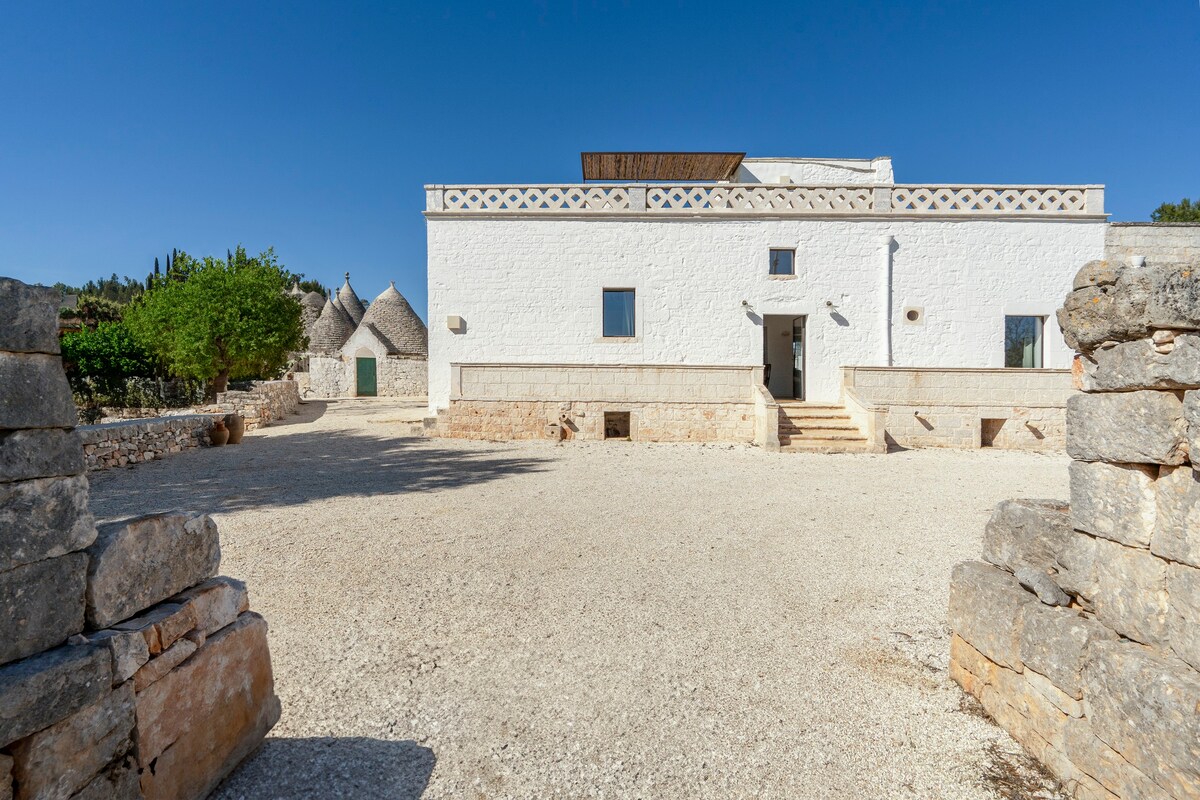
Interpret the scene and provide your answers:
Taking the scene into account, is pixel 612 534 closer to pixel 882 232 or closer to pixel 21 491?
pixel 21 491

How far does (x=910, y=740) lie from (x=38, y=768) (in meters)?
3.44

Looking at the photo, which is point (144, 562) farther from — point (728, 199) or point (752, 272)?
point (728, 199)

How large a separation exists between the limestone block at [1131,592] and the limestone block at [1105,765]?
1.43ft

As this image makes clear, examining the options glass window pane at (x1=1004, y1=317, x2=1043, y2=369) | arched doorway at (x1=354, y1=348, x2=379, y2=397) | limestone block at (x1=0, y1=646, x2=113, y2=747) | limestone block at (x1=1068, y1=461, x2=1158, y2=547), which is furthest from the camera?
arched doorway at (x1=354, y1=348, x2=379, y2=397)

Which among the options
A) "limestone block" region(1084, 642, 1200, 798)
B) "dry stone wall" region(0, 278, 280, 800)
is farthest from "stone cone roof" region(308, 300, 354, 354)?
"limestone block" region(1084, 642, 1200, 798)

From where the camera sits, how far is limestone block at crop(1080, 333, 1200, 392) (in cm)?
205

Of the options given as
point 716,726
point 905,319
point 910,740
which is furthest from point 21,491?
point 905,319

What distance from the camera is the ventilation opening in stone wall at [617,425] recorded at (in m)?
12.9

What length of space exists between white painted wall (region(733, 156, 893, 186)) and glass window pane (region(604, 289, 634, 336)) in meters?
6.31

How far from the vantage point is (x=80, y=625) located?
1893 mm

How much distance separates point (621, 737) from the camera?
277cm

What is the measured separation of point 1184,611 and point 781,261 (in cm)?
1350

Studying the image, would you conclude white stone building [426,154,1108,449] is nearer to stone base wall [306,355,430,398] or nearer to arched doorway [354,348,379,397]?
stone base wall [306,355,430,398]

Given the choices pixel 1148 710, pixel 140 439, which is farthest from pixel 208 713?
pixel 140 439
